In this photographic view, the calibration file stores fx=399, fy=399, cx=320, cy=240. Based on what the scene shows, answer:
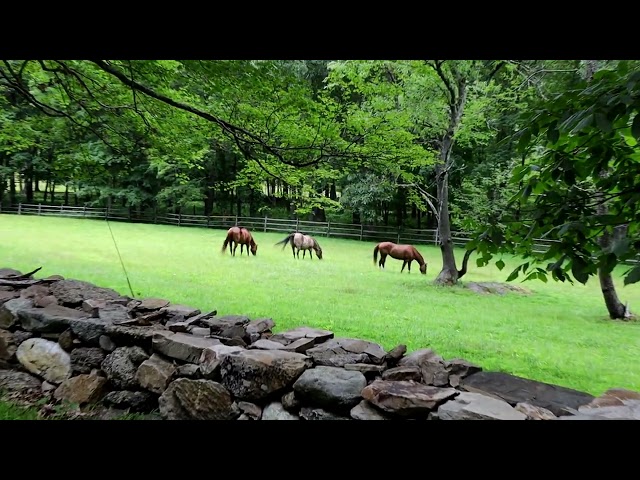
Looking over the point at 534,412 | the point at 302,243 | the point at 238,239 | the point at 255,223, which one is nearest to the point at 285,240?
the point at 302,243

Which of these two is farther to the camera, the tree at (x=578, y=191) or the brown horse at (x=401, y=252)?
the brown horse at (x=401, y=252)

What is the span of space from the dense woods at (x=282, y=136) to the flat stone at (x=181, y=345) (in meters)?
1.58

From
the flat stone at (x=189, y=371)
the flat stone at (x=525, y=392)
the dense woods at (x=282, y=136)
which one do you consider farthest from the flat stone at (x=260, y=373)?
the dense woods at (x=282, y=136)

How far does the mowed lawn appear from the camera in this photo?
110 inches

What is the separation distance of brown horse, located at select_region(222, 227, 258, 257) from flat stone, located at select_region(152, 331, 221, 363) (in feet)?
4.50

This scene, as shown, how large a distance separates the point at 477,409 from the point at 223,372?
59.3 inches

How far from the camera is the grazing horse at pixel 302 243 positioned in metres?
4.15

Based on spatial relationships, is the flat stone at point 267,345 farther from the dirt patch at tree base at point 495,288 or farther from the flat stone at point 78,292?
the dirt patch at tree base at point 495,288

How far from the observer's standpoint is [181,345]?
2764mm

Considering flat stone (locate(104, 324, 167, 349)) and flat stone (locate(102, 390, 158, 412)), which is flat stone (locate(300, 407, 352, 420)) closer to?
flat stone (locate(102, 390, 158, 412))

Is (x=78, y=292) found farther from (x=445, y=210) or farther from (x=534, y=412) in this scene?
(x=534, y=412)

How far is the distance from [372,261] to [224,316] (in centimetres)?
171
